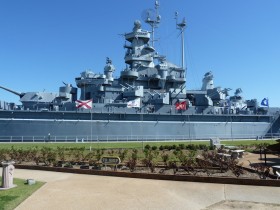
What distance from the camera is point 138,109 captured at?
4497 centimetres

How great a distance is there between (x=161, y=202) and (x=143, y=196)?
82 cm

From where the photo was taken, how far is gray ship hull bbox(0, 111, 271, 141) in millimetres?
38062

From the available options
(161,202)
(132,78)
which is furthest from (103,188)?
(132,78)

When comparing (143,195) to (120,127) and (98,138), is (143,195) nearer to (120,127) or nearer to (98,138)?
(98,138)

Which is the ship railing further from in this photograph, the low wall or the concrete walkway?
the concrete walkway

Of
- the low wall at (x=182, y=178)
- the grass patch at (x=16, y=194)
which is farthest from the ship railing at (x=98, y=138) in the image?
the grass patch at (x=16, y=194)

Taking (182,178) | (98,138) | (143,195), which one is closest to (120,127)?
(98,138)

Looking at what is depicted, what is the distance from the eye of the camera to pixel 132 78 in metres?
51.4

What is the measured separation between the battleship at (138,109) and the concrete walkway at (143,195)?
23285mm

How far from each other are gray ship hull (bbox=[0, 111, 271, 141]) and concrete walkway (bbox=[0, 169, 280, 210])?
85.8 feet

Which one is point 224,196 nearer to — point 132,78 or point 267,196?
point 267,196

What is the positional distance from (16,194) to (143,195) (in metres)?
3.45

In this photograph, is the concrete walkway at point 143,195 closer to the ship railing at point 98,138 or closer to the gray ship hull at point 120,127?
the ship railing at point 98,138

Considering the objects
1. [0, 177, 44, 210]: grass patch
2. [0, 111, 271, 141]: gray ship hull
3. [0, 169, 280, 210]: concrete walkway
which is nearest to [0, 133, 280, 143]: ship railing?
[0, 111, 271, 141]: gray ship hull
